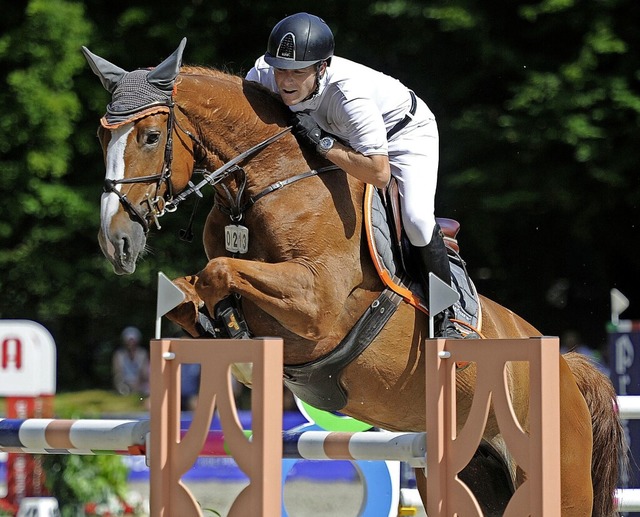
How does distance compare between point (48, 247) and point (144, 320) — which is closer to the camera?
point (48, 247)

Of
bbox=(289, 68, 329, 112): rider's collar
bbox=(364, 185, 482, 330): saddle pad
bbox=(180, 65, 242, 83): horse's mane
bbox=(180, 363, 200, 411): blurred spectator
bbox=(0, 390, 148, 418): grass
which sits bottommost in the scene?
bbox=(0, 390, 148, 418): grass

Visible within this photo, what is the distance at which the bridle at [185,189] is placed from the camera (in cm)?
374

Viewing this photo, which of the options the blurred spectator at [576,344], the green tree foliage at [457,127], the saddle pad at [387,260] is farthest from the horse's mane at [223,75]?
the green tree foliage at [457,127]

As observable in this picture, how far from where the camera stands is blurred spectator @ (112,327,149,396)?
1380 cm

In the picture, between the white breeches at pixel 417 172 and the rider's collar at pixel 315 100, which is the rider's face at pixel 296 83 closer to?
the rider's collar at pixel 315 100

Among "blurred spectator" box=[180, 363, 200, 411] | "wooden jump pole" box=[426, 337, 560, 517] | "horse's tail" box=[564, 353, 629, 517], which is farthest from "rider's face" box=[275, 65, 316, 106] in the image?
"blurred spectator" box=[180, 363, 200, 411]

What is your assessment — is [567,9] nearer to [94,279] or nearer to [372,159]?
[94,279]

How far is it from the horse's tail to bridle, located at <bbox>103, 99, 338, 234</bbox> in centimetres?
168

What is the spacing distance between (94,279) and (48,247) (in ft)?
2.35

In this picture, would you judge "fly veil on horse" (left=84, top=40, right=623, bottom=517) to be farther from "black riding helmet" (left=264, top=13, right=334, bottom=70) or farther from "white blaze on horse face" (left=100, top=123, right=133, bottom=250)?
"black riding helmet" (left=264, top=13, right=334, bottom=70)

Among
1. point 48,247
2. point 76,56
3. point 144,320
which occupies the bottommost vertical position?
point 144,320

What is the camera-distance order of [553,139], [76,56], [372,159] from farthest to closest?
1. [76,56]
2. [553,139]
3. [372,159]

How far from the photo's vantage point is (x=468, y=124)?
12.6m

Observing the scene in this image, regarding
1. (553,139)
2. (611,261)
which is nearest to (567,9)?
(553,139)
